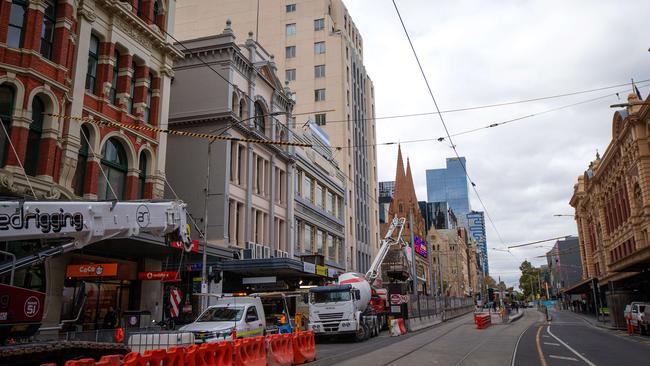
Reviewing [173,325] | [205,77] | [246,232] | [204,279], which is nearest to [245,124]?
[205,77]

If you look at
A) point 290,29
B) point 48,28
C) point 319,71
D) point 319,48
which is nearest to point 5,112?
point 48,28

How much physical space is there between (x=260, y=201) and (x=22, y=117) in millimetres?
19524

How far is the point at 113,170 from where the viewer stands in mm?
24375

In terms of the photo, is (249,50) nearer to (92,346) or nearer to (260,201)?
(260,201)

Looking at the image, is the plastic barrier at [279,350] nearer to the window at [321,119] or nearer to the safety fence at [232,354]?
the safety fence at [232,354]

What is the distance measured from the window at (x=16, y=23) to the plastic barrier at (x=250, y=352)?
1451cm

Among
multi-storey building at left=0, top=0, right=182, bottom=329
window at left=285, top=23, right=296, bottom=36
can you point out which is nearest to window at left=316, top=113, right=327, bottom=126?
window at left=285, top=23, right=296, bottom=36

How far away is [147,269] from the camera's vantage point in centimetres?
2680

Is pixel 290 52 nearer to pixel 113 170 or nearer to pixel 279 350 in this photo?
pixel 113 170

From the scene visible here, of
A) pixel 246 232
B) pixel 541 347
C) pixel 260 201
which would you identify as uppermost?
pixel 260 201

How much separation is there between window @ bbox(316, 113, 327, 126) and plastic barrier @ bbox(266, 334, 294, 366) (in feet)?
153

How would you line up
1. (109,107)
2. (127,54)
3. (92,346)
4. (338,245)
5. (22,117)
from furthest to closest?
(338,245) < (127,54) < (109,107) < (22,117) < (92,346)

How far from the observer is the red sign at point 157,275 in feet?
77.9

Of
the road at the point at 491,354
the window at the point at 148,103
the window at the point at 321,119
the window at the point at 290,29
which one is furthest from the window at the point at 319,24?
the road at the point at 491,354
